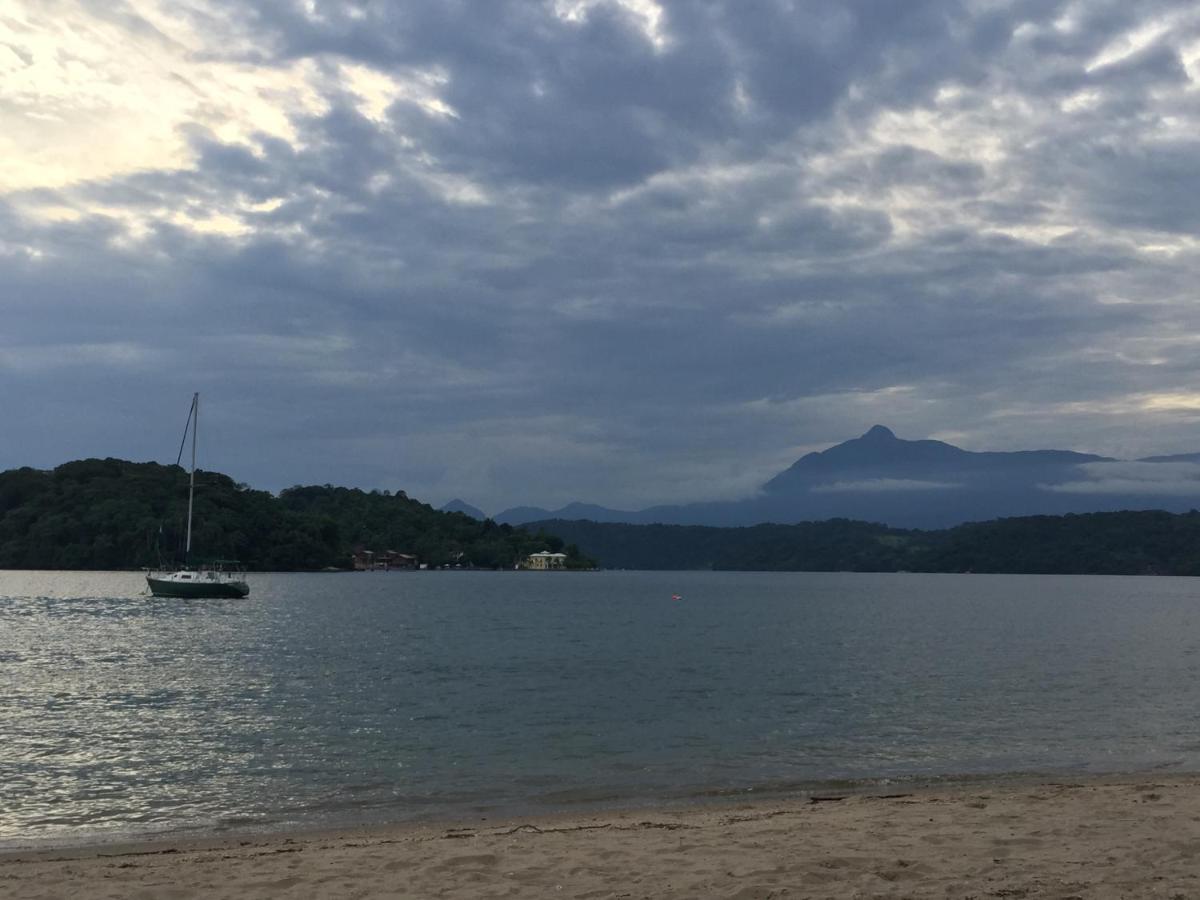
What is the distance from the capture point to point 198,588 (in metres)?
110

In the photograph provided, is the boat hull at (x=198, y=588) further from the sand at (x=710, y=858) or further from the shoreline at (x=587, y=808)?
the sand at (x=710, y=858)

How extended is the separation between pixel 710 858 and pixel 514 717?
19547 mm

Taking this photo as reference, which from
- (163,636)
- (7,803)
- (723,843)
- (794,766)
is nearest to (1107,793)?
(794,766)

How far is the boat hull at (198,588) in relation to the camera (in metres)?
110

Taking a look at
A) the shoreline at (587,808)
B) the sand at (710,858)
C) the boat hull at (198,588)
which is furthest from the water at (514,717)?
the boat hull at (198,588)

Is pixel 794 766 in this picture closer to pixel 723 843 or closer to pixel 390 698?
pixel 723 843

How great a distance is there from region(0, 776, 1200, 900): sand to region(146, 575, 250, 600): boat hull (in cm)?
9917

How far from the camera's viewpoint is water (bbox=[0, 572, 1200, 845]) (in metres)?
22.2

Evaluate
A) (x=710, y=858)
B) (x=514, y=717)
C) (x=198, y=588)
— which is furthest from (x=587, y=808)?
(x=198, y=588)

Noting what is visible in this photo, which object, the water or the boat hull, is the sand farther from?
the boat hull

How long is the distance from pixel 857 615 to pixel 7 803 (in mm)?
92939

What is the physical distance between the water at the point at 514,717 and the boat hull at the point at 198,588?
123 ft

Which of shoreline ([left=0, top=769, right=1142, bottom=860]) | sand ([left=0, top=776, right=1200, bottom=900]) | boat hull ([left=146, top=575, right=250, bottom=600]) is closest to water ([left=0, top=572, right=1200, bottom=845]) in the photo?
shoreline ([left=0, top=769, right=1142, bottom=860])

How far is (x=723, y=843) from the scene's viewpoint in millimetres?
15438
